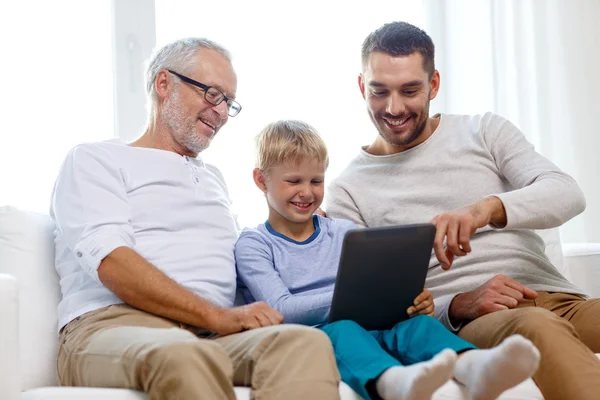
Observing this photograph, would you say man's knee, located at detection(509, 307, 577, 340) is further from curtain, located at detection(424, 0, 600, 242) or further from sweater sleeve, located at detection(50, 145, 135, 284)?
curtain, located at detection(424, 0, 600, 242)

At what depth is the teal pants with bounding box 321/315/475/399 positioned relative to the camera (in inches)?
62.8

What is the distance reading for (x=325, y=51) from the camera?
10.8 feet

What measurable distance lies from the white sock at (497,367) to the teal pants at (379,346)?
10cm

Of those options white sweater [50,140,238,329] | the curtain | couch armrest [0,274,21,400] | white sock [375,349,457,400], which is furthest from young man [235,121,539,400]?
the curtain

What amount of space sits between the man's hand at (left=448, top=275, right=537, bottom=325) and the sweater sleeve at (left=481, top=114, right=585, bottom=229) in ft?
0.51

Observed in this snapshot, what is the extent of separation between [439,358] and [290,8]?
2.21 metres

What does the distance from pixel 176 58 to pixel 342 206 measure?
2.16 feet

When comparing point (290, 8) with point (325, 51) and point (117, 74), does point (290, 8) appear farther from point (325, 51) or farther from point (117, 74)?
point (117, 74)

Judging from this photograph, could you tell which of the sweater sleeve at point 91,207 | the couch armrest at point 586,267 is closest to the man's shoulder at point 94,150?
the sweater sleeve at point 91,207

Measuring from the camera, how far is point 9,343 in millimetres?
1569

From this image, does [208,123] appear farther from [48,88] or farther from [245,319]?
[48,88]

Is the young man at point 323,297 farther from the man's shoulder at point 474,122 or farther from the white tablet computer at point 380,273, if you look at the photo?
the man's shoulder at point 474,122

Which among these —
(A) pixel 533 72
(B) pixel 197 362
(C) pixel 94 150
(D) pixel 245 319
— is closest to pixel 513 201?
(D) pixel 245 319

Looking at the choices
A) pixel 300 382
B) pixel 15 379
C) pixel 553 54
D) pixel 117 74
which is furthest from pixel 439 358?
pixel 553 54
